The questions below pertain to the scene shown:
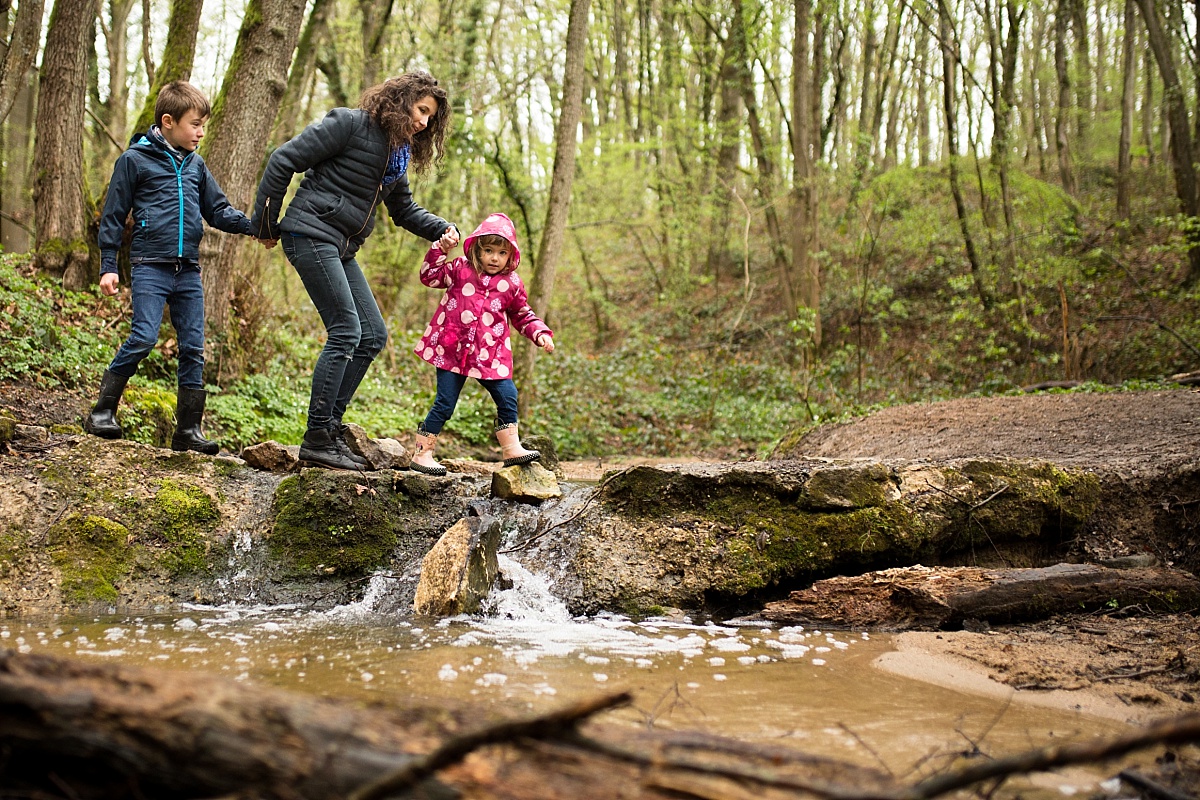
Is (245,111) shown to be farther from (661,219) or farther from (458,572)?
(661,219)

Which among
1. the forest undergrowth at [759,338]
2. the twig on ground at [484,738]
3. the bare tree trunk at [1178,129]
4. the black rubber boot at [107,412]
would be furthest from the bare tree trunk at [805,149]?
the twig on ground at [484,738]

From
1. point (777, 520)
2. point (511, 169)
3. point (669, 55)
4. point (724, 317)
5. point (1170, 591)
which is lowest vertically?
point (1170, 591)

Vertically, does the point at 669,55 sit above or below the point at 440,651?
above

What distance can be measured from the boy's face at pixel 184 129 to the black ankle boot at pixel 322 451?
2.03 m

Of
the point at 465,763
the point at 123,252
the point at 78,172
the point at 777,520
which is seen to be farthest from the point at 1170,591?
the point at 78,172

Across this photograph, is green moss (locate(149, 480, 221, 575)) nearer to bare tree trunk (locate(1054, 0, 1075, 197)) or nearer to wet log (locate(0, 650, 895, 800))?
wet log (locate(0, 650, 895, 800))

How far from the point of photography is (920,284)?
18.4 m

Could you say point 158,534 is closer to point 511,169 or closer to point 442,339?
point 442,339

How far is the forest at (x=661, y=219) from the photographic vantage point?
8508mm

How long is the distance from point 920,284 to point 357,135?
1608 centimetres

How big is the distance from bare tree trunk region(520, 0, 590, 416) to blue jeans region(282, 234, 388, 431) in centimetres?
557

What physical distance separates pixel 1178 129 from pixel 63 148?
56.0 feet

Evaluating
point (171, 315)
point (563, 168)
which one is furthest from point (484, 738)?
point (563, 168)

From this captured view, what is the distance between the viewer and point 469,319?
558 centimetres
